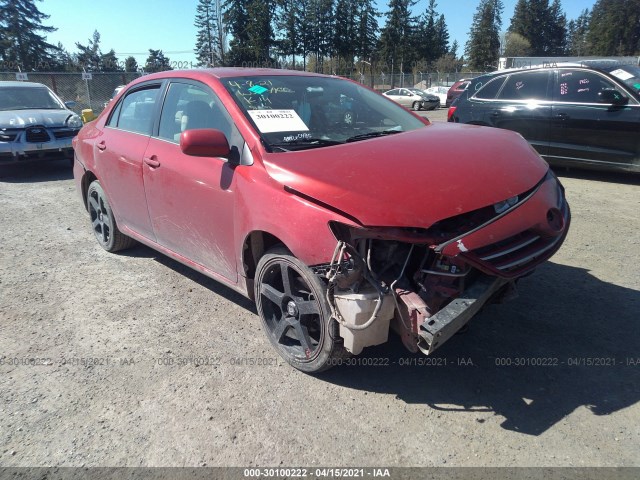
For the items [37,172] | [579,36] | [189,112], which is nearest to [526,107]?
[189,112]

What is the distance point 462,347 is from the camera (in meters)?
3.11

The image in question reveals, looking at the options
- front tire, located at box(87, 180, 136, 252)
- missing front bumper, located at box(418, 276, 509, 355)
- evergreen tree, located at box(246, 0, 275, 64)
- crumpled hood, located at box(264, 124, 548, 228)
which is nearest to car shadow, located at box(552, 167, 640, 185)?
crumpled hood, located at box(264, 124, 548, 228)

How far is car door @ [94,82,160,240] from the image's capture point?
3.96 metres

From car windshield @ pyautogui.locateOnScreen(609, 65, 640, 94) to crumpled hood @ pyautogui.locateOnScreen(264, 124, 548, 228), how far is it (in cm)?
498

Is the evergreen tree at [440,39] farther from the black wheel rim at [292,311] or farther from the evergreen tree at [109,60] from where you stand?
the black wheel rim at [292,311]

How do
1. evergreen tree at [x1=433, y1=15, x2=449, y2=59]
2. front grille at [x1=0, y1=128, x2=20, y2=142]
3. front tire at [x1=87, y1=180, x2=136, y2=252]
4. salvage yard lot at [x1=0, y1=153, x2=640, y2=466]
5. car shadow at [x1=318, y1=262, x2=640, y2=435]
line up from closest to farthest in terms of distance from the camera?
salvage yard lot at [x1=0, y1=153, x2=640, y2=466] < car shadow at [x1=318, y1=262, x2=640, y2=435] < front tire at [x1=87, y1=180, x2=136, y2=252] < front grille at [x1=0, y1=128, x2=20, y2=142] < evergreen tree at [x1=433, y1=15, x2=449, y2=59]

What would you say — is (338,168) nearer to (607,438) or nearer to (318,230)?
(318,230)

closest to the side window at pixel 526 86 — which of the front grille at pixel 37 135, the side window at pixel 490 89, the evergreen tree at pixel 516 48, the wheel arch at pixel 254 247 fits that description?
the side window at pixel 490 89

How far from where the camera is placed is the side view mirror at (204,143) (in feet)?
9.35

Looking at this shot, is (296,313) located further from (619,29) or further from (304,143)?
(619,29)

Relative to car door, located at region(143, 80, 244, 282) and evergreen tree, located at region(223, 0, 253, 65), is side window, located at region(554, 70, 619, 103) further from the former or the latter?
evergreen tree, located at region(223, 0, 253, 65)

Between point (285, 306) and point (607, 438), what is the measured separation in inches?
72.4

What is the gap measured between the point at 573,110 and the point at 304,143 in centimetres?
591

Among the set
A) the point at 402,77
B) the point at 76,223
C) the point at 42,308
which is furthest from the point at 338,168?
the point at 402,77
